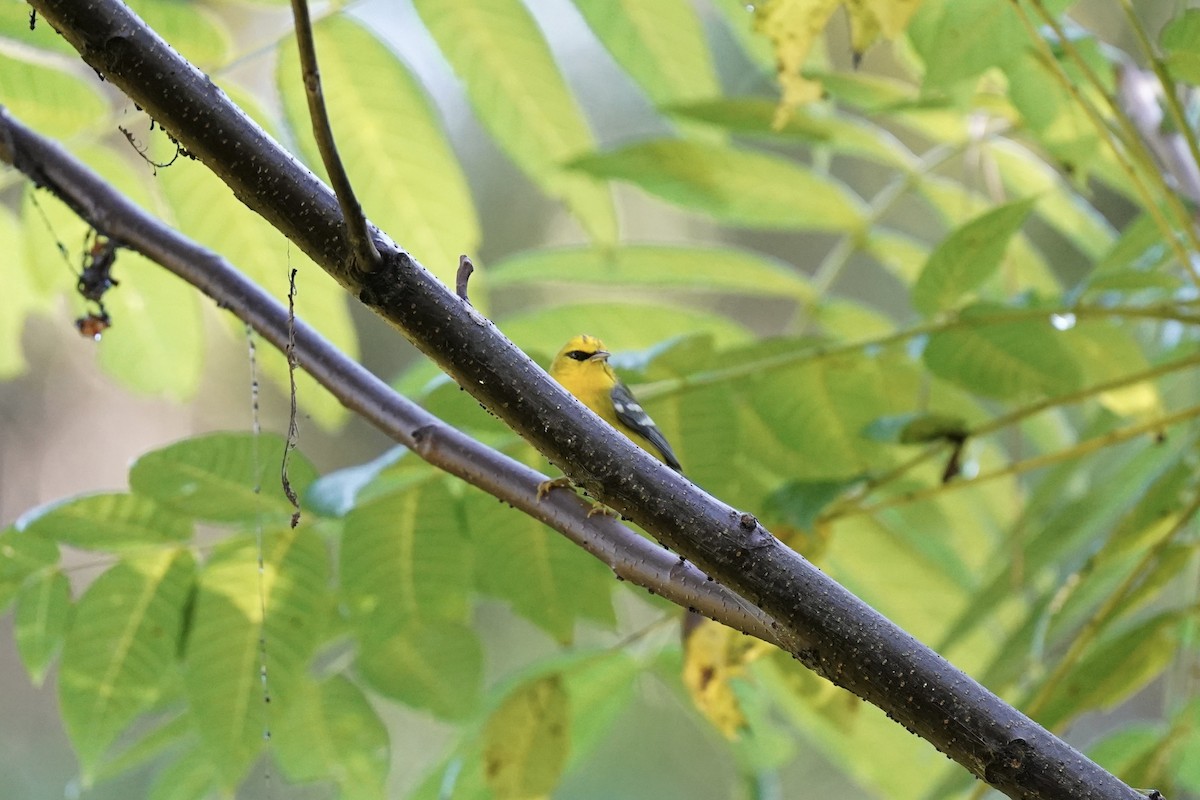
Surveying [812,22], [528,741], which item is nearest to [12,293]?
[528,741]

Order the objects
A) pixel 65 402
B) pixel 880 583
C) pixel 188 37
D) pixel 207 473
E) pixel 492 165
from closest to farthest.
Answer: pixel 207 473, pixel 188 37, pixel 880 583, pixel 65 402, pixel 492 165

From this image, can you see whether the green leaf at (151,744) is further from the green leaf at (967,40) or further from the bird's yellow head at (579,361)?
the green leaf at (967,40)

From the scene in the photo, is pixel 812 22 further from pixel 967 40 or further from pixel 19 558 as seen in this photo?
pixel 19 558

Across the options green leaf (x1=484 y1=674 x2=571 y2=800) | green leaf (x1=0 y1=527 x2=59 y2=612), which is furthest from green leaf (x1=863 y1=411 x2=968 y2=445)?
green leaf (x1=0 y1=527 x2=59 y2=612)

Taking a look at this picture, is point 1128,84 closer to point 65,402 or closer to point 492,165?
point 492,165

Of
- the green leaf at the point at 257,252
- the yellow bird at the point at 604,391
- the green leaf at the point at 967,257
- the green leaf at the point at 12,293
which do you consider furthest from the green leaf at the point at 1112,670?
the green leaf at the point at 12,293

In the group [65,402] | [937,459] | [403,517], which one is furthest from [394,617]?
[65,402]
